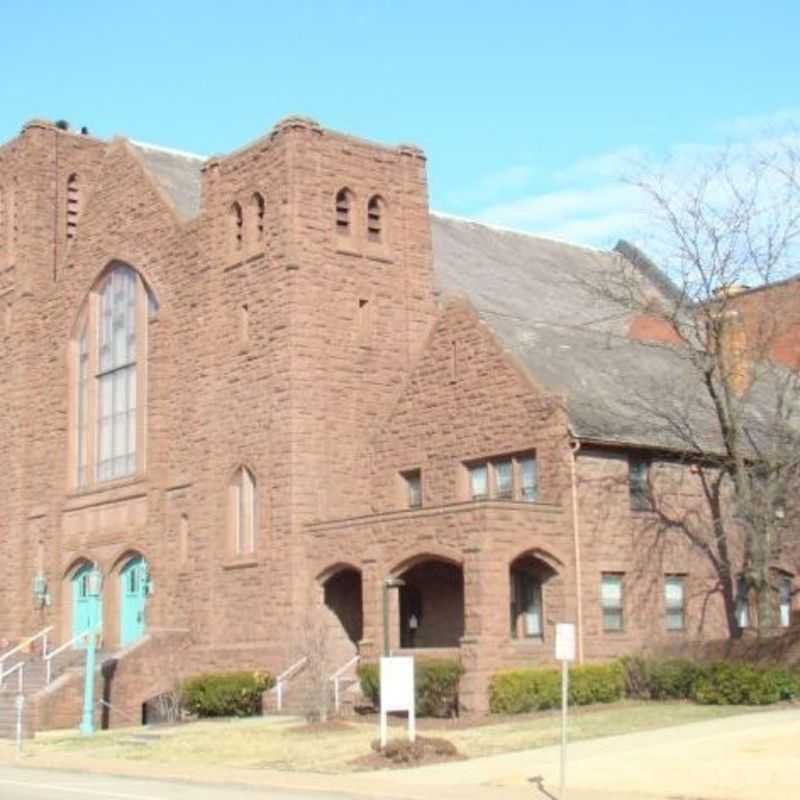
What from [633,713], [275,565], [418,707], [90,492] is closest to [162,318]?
[90,492]

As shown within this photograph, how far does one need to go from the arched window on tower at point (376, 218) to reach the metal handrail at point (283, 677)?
439 inches

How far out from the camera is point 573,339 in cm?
3794

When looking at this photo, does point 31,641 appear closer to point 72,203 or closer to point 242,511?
point 242,511

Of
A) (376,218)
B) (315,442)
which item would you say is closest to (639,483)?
(315,442)

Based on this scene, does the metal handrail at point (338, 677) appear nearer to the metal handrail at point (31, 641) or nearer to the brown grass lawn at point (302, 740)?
the brown grass lawn at point (302, 740)

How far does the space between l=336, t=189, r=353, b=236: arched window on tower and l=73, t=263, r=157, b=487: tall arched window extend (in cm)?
692

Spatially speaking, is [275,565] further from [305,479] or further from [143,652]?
[143,652]

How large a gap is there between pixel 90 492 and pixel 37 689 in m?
7.97

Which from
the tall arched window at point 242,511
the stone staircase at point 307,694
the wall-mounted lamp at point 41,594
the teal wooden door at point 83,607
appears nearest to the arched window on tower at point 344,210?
the tall arched window at point 242,511

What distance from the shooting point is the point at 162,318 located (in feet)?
136

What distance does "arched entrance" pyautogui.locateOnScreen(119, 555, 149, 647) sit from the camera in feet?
135

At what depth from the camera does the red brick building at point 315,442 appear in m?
32.7

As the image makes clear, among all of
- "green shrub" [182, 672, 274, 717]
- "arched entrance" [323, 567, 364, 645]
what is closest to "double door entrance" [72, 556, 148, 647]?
"green shrub" [182, 672, 274, 717]

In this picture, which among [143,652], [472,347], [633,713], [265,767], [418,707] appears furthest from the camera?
[143,652]
